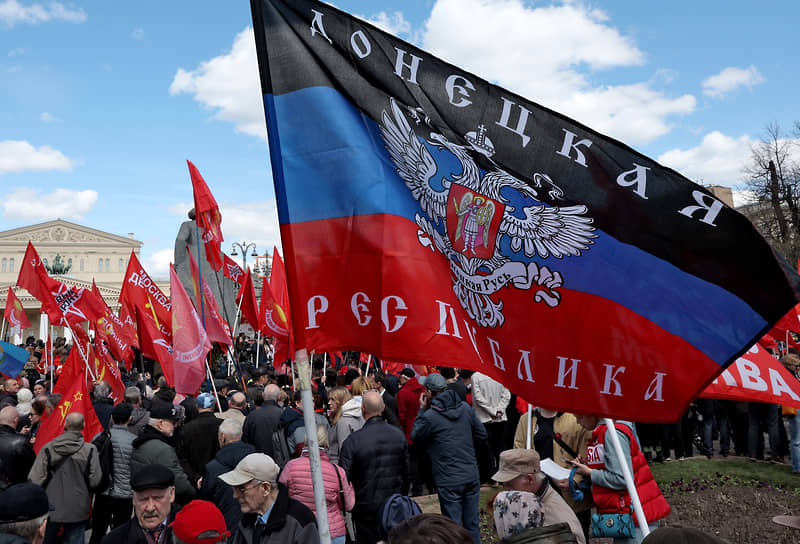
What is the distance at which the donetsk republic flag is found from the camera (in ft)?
9.37

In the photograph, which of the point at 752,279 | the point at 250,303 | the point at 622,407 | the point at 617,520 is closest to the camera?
the point at 752,279

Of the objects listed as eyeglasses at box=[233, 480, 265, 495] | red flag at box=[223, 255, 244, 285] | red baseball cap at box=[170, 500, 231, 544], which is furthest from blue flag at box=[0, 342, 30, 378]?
red baseball cap at box=[170, 500, 231, 544]

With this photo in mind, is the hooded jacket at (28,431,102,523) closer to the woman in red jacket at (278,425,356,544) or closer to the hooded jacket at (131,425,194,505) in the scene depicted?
the hooded jacket at (131,425,194,505)

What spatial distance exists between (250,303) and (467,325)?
40.7 ft

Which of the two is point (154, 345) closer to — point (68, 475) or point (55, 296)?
point (68, 475)

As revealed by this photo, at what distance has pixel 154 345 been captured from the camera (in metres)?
11.0

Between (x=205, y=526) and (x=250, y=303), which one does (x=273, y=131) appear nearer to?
(x=205, y=526)

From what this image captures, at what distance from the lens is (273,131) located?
10.3 ft

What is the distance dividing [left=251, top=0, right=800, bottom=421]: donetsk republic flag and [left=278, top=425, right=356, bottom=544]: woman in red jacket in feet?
7.41

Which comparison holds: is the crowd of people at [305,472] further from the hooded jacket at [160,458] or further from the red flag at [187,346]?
the red flag at [187,346]

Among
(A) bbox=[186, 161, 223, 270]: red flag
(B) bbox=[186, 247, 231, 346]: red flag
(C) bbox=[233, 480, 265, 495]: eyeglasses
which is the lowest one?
(C) bbox=[233, 480, 265, 495]: eyeglasses

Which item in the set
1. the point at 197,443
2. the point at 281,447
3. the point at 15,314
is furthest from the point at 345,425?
the point at 15,314

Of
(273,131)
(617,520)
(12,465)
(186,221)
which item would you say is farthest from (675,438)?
(186,221)

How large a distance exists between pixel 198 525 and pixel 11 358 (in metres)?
11.3
